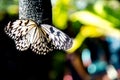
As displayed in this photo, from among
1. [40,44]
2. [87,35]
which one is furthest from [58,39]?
[87,35]

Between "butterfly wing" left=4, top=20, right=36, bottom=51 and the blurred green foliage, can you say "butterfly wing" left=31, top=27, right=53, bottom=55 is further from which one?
the blurred green foliage

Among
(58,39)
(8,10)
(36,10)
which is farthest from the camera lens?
(8,10)

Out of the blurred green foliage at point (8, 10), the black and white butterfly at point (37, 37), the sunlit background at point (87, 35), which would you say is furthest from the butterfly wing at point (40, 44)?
the blurred green foliage at point (8, 10)

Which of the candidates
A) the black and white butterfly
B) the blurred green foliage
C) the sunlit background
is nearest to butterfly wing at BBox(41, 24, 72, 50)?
the black and white butterfly

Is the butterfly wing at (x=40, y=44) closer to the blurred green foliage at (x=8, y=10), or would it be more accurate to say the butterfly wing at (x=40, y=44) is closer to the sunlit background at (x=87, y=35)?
the sunlit background at (x=87, y=35)

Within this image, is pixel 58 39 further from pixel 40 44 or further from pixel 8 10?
pixel 8 10

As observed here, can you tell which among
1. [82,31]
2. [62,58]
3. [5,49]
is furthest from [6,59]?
[82,31]

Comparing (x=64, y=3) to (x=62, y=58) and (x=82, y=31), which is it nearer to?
(x=82, y=31)
